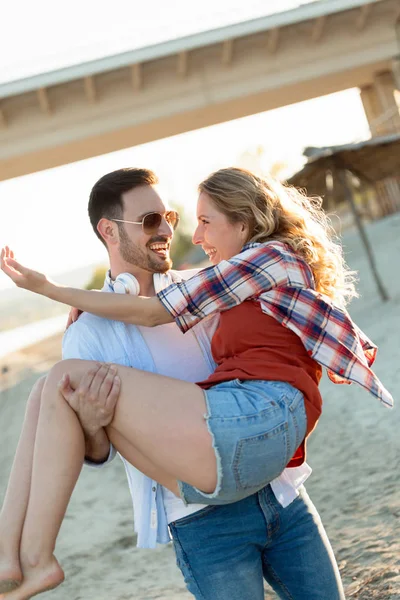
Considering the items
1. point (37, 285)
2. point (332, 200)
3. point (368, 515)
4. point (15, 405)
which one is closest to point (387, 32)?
point (332, 200)

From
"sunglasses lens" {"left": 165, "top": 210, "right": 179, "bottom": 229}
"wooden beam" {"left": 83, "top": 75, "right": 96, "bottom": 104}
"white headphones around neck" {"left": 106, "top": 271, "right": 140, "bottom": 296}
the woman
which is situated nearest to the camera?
the woman

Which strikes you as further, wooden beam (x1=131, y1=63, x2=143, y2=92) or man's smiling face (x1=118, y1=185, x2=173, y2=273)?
wooden beam (x1=131, y1=63, x2=143, y2=92)

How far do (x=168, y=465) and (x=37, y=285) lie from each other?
31.3 inches

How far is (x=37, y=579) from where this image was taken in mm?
2258

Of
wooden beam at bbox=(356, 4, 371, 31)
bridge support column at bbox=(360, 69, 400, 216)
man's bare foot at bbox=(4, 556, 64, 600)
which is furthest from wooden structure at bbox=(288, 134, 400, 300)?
man's bare foot at bbox=(4, 556, 64, 600)

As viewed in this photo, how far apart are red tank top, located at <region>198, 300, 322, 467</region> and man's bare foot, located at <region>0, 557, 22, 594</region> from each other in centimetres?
78

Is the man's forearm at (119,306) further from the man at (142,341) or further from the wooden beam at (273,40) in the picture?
the wooden beam at (273,40)

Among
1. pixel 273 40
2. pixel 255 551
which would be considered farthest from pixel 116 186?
pixel 273 40

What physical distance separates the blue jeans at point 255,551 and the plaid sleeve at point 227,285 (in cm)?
65

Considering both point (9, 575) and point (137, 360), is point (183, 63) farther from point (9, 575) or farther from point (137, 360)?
point (9, 575)

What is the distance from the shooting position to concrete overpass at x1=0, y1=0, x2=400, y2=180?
50.4 ft

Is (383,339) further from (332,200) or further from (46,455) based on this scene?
(46,455)

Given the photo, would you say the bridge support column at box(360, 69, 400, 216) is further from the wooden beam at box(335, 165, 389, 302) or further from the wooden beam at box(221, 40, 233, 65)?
the wooden beam at box(335, 165, 389, 302)

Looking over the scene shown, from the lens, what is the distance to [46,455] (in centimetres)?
230
